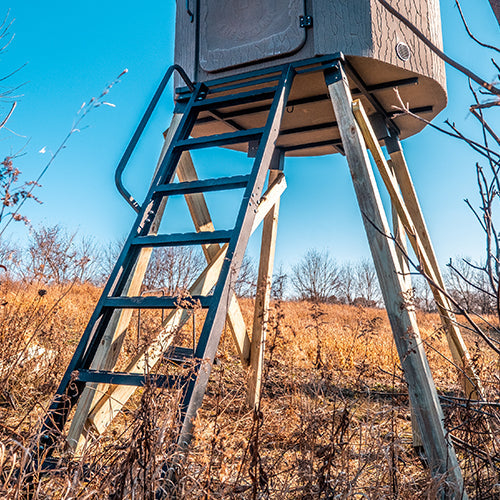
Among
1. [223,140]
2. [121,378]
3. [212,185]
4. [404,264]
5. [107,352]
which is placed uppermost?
[223,140]

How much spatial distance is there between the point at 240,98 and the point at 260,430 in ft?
8.02

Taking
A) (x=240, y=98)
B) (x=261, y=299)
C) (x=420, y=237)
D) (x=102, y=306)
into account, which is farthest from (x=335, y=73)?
(x=102, y=306)

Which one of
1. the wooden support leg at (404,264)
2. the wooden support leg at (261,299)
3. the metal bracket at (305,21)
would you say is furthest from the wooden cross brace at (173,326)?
the metal bracket at (305,21)

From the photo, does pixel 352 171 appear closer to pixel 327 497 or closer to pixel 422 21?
pixel 422 21

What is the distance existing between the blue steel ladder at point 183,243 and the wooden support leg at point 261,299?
1.19 metres

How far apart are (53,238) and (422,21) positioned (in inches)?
138

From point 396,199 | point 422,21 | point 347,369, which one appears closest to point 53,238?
point 396,199

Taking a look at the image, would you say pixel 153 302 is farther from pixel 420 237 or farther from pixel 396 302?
pixel 420 237

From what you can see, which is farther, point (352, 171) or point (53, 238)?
point (53, 238)

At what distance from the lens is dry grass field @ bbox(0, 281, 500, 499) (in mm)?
1562

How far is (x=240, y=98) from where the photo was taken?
129 inches

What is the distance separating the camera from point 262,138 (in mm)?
2838

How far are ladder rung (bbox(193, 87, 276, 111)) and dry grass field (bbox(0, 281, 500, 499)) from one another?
62.3 inches

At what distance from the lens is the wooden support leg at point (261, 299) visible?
13.4ft
